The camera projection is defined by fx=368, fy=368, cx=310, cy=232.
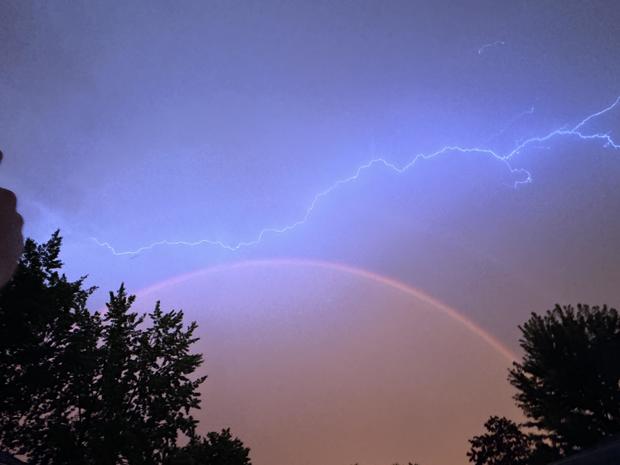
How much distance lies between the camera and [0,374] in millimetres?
15758

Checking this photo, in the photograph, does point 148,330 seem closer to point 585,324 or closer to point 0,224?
point 0,224

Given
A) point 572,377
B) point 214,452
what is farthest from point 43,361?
point 572,377

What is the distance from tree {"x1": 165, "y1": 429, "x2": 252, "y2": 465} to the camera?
14.9 meters

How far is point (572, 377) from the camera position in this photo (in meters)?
23.6

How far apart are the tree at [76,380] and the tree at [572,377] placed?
74.3 feet

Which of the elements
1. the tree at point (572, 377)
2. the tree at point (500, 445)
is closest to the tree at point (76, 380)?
the tree at point (572, 377)

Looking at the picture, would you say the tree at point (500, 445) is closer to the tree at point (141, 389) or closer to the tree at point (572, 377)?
the tree at point (572, 377)

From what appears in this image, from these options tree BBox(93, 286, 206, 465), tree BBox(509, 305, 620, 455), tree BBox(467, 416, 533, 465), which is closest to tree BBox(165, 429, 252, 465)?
tree BBox(93, 286, 206, 465)

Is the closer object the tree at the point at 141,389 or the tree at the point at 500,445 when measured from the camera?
the tree at the point at 141,389

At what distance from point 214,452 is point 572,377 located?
73.1ft

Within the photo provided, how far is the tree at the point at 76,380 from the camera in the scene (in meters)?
15.4

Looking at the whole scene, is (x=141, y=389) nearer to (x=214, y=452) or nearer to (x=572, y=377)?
(x=214, y=452)

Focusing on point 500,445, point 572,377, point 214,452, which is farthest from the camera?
point 500,445

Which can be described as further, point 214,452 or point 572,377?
point 572,377
